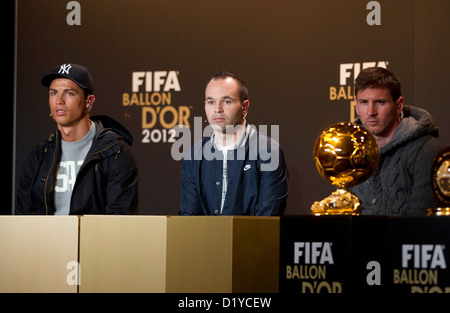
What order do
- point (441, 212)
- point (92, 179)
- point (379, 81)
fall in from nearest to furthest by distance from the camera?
point (441, 212)
point (379, 81)
point (92, 179)

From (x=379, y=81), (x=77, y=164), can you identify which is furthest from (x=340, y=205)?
(x=77, y=164)

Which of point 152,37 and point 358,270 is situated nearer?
point 358,270

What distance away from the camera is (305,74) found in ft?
13.4

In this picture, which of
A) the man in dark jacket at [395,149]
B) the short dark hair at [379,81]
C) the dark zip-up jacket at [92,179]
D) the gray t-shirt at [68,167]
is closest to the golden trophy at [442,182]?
the man in dark jacket at [395,149]

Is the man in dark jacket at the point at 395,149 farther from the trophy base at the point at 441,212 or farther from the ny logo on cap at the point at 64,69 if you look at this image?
the ny logo on cap at the point at 64,69

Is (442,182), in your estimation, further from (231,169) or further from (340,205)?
(231,169)

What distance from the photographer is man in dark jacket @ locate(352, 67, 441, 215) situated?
273 cm

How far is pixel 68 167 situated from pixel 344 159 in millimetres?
2149

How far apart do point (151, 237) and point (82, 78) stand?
1.98m

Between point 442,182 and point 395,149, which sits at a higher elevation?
point 395,149

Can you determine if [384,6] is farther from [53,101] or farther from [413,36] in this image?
[53,101]

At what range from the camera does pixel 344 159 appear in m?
1.81

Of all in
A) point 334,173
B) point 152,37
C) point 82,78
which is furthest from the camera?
point 152,37

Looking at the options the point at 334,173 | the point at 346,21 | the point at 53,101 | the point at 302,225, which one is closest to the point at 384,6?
the point at 346,21
